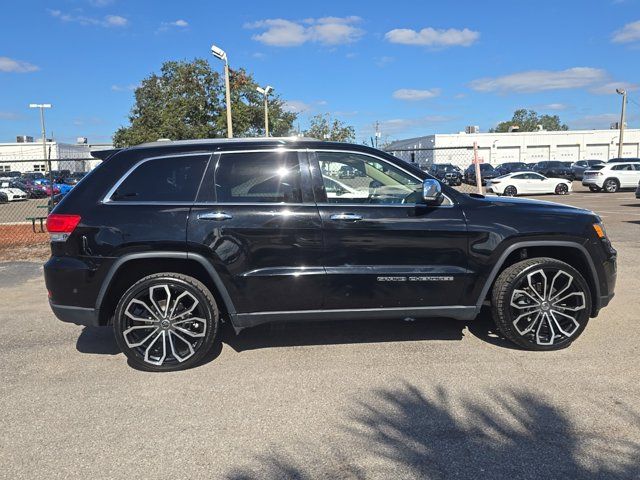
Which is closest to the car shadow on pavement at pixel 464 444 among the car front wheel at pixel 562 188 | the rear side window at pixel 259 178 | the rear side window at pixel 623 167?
the rear side window at pixel 259 178

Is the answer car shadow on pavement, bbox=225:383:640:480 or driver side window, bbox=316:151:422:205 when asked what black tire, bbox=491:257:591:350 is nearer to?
car shadow on pavement, bbox=225:383:640:480

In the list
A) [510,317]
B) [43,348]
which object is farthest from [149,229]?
[510,317]

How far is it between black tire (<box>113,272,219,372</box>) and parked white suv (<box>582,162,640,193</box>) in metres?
28.5

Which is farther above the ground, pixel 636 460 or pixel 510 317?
pixel 510 317

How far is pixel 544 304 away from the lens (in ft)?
14.3

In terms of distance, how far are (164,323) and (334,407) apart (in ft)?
5.23

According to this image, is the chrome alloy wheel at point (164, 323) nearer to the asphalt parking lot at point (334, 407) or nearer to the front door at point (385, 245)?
the asphalt parking lot at point (334, 407)

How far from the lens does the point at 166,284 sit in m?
4.06

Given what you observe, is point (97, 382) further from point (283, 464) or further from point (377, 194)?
point (377, 194)

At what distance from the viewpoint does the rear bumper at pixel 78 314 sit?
4059 mm

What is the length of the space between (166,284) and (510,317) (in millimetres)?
2915

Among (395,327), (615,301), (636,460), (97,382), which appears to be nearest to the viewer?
(636,460)

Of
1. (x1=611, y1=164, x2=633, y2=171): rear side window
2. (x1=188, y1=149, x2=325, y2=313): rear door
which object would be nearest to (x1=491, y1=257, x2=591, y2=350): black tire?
(x1=188, y1=149, x2=325, y2=313): rear door

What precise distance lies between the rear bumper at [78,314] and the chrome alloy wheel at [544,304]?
3495mm
